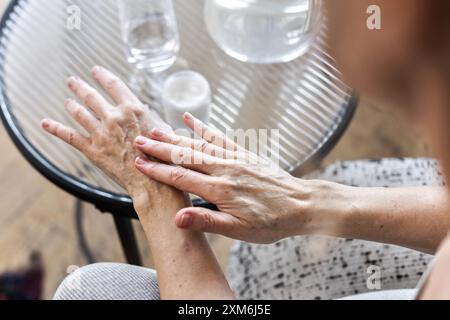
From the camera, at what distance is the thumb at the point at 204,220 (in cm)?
74

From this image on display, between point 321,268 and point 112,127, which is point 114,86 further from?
point 321,268

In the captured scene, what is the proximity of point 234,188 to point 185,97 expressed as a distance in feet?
0.70

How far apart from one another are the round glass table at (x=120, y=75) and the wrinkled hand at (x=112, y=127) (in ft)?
0.14

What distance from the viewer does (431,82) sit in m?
0.51

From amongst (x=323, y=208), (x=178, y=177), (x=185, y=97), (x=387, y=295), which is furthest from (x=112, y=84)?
(x=387, y=295)

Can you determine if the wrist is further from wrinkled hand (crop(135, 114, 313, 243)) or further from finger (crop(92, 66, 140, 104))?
finger (crop(92, 66, 140, 104))

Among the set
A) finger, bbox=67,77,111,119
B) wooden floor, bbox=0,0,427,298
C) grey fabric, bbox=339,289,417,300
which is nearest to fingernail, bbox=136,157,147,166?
finger, bbox=67,77,111,119

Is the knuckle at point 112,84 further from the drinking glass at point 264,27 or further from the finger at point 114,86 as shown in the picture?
the drinking glass at point 264,27

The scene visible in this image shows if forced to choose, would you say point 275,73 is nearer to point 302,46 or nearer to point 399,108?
point 302,46

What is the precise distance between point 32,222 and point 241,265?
26.6 inches

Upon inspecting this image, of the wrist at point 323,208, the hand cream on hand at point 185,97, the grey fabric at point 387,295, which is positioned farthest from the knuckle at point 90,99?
the grey fabric at point 387,295

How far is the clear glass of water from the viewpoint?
97 centimetres
